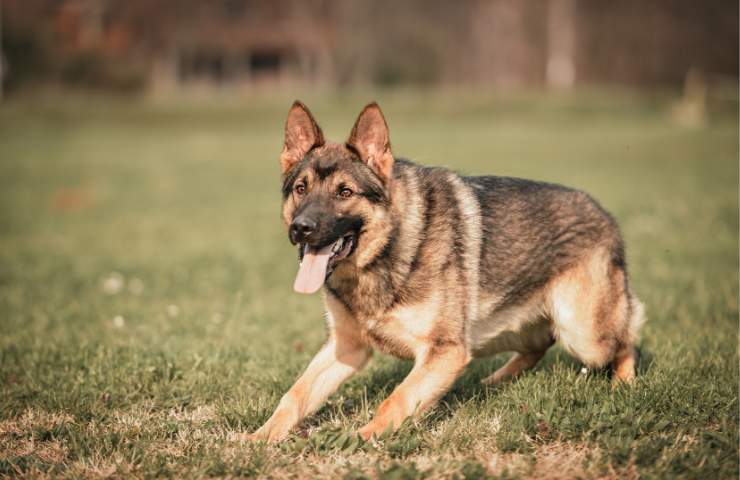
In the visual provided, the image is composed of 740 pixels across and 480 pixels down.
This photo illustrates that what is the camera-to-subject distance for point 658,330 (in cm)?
605

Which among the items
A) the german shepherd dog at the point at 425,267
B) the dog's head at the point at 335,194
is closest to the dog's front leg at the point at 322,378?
the german shepherd dog at the point at 425,267

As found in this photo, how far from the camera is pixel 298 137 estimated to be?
446cm

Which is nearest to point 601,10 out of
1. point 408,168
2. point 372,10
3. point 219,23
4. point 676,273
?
point 372,10

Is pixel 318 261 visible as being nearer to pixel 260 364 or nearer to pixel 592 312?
pixel 260 364

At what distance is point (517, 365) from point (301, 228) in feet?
7.31

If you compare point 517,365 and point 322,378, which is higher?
point 322,378

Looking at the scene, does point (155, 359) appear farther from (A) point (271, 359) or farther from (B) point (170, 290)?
(B) point (170, 290)

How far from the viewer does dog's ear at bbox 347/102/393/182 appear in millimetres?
4227

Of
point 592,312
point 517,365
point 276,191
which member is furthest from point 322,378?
point 276,191

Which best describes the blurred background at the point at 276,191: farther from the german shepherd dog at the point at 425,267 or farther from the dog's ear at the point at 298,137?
the dog's ear at the point at 298,137

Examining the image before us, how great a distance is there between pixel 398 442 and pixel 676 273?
226 inches

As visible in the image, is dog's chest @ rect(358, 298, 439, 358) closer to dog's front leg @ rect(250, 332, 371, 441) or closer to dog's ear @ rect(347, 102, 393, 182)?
dog's front leg @ rect(250, 332, 371, 441)

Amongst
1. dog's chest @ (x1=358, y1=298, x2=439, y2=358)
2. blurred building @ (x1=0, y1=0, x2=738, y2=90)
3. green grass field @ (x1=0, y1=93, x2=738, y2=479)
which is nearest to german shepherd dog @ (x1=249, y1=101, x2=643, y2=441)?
dog's chest @ (x1=358, y1=298, x2=439, y2=358)

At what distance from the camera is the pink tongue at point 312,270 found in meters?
3.96
